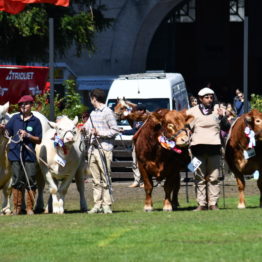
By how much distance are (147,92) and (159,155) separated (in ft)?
41.3

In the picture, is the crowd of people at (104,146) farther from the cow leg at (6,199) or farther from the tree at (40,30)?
the tree at (40,30)

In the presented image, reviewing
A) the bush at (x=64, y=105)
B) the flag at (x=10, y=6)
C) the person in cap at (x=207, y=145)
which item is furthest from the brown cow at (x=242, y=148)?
the bush at (x=64, y=105)

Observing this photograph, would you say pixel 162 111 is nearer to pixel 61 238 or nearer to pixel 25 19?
pixel 61 238

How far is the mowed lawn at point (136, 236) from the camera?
1429 cm

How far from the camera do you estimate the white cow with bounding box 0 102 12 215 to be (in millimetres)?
21312

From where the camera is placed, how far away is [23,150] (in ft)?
68.8

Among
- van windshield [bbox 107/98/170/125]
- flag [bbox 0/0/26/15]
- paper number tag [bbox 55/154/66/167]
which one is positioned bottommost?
van windshield [bbox 107/98/170/125]

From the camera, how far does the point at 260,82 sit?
6300 centimetres

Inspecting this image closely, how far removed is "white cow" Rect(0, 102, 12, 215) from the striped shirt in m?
1.60

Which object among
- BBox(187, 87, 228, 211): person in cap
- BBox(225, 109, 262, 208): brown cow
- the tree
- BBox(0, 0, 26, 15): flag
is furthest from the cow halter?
the tree

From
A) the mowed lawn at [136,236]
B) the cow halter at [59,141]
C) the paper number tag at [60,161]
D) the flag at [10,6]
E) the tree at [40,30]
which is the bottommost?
the mowed lawn at [136,236]

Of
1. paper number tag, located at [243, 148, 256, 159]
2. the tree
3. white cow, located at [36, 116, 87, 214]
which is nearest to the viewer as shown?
white cow, located at [36, 116, 87, 214]

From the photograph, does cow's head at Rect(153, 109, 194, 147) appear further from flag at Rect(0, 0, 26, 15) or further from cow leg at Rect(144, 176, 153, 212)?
flag at Rect(0, 0, 26, 15)

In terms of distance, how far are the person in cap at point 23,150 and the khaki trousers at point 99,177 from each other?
98 cm
